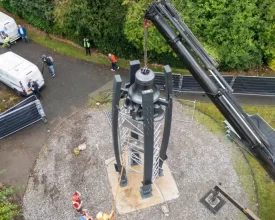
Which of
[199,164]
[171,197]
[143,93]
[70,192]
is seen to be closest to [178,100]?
[199,164]

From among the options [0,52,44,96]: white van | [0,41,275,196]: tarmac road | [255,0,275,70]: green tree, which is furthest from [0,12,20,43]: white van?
[255,0,275,70]: green tree

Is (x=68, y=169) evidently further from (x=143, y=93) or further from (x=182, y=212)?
(x=143, y=93)

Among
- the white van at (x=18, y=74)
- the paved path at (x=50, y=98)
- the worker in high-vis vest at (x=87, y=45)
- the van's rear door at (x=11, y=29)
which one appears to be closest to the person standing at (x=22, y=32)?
the van's rear door at (x=11, y=29)

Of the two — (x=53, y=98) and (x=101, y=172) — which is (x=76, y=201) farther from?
(x=53, y=98)

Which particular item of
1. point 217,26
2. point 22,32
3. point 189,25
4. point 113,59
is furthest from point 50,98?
point 217,26

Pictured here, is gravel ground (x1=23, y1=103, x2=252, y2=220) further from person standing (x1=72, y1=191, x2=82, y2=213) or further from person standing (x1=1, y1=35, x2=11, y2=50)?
person standing (x1=1, y1=35, x2=11, y2=50)

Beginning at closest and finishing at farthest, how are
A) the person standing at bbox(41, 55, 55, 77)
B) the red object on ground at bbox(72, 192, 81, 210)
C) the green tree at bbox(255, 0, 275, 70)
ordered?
the red object on ground at bbox(72, 192, 81, 210) → the green tree at bbox(255, 0, 275, 70) → the person standing at bbox(41, 55, 55, 77)
